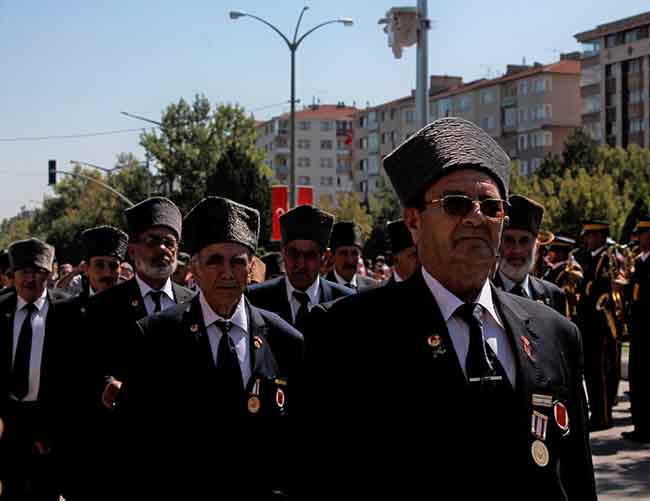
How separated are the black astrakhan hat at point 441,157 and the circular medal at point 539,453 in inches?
31.6

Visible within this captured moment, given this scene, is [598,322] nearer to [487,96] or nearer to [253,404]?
[253,404]

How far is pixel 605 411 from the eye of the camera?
1296cm

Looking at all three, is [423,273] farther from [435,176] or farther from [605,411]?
[605,411]

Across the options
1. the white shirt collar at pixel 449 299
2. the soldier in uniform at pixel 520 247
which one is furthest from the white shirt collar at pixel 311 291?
the white shirt collar at pixel 449 299

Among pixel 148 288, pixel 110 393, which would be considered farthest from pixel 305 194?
pixel 110 393

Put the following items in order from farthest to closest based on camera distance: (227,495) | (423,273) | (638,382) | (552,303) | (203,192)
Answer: (203,192)
(638,382)
(552,303)
(227,495)
(423,273)

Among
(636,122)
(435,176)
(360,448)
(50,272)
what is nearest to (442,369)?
(360,448)

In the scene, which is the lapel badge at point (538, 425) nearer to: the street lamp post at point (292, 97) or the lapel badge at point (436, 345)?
the lapel badge at point (436, 345)

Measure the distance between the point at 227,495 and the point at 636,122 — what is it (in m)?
96.7

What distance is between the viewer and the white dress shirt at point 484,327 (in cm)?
347

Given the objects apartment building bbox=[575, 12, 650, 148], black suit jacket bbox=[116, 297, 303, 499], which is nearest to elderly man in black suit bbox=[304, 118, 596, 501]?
black suit jacket bbox=[116, 297, 303, 499]

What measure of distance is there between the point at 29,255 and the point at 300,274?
2416mm

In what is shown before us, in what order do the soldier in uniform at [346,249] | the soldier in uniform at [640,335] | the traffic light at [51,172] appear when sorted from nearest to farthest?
1. the soldier in uniform at [346,249]
2. the soldier in uniform at [640,335]
3. the traffic light at [51,172]

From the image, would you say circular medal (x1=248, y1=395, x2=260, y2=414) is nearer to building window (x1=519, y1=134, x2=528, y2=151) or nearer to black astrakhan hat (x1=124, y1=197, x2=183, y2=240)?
black astrakhan hat (x1=124, y1=197, x2=183, y2=240)
